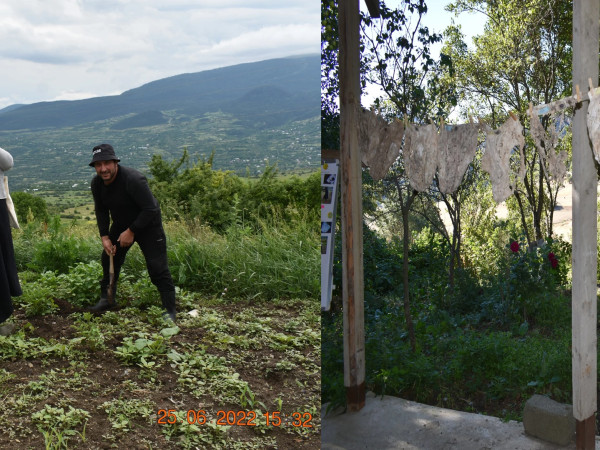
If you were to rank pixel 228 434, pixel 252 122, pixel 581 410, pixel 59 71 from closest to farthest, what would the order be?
pixel 581 410 → pixel 228 434 → pixel 59 71 → pixel 252 122

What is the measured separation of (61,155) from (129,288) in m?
9.38

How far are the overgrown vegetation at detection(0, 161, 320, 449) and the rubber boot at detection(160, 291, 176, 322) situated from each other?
5cm

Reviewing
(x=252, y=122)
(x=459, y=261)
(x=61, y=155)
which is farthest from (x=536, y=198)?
(x=252, y=122)

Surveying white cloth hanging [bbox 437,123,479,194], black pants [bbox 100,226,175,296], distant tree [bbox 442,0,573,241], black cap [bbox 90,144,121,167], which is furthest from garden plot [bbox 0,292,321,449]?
distant tree [bbox 442,0,573,241]

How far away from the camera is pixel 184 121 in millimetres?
16688

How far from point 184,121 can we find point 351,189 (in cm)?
1489

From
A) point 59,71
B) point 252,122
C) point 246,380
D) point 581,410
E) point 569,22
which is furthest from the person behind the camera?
point 252,122

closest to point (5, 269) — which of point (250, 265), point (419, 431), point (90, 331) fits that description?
point (90, 331)

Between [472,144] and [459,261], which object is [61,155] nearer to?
[459,261]

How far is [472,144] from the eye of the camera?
230 centimetres

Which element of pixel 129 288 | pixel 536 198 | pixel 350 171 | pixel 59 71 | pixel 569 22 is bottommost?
pixel 129 288

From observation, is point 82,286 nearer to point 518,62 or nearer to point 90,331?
point 90,331

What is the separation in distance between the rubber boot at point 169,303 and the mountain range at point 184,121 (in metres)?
7.82

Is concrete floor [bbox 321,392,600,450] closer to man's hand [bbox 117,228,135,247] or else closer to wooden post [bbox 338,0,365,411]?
wooden post [bbox 338,0,365,411]
